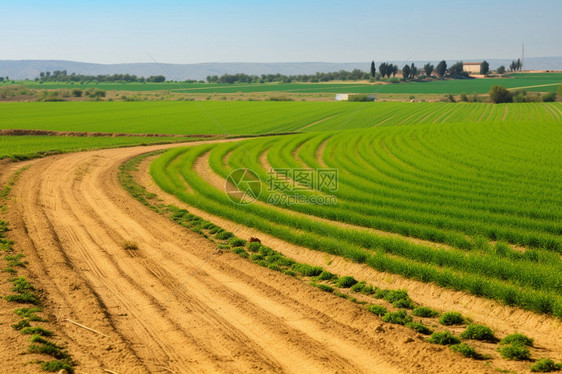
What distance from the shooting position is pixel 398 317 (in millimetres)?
10086

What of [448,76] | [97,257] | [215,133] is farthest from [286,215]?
[448,76]

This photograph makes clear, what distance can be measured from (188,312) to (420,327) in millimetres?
4935

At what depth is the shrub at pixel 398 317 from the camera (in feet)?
32.7

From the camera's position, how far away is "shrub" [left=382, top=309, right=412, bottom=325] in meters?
9.96

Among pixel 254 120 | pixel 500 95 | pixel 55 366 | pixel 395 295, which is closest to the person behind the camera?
pixel 55 366

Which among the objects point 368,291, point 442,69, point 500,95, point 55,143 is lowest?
point 368,291

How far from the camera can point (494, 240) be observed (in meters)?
14.8

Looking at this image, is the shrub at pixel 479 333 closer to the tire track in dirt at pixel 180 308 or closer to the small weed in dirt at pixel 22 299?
the tire track in dirt at pixel 180 308

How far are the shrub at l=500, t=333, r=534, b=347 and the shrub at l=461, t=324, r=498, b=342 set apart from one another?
0.75ft

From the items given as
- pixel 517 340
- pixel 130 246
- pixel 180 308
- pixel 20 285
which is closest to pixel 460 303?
pixel 517 340

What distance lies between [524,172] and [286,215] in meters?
13.3

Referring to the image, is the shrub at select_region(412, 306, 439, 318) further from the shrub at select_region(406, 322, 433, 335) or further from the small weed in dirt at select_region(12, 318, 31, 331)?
the small weed in dirt at select_region(12, 318, 31, 331)

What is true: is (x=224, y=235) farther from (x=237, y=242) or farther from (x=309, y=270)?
(x=309, y=270)

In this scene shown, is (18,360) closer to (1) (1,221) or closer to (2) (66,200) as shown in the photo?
(1) (1,221)
